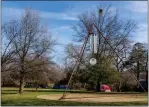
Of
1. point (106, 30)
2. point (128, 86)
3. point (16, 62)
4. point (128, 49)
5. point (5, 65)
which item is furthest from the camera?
point (128, 86)

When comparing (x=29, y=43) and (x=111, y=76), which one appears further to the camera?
(x=111, y=76)

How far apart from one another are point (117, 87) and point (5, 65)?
55.4 ft

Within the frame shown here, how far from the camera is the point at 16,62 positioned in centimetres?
2620

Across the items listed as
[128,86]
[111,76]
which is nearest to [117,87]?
[128,86]

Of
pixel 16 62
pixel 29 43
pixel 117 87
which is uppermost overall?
pixel 29 43

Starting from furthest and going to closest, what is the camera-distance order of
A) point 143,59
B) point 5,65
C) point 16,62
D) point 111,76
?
1. point 143,59
2. point 111,76
3. point 16,62
4. point 5,65

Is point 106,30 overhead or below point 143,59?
overhead

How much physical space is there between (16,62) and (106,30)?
11.5 m

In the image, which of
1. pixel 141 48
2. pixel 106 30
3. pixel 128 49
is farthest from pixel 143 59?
pixel 106 30

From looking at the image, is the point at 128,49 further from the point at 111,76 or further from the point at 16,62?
the point at 16,62

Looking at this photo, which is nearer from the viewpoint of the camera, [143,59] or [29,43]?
[29,43]

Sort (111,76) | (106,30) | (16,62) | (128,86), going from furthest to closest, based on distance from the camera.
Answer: (128,86) < (106,30) < (111,76) < (16,62)

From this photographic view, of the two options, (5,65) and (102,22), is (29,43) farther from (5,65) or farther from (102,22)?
(102,22)

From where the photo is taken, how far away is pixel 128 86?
38.3 metres
